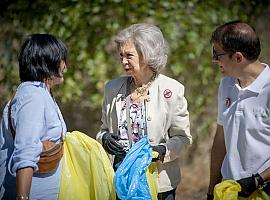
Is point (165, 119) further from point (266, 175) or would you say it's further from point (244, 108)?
point (266, 175)

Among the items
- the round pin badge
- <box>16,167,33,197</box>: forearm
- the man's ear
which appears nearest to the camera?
<box>16,167,33,197</box>: forearm

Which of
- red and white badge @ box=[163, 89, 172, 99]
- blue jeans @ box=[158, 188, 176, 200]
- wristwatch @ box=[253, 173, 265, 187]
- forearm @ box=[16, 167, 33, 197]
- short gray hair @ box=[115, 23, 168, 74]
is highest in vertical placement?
short gray hair @ box=[115, 23, 168, 74]

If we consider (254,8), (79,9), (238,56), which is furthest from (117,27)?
(238,56)

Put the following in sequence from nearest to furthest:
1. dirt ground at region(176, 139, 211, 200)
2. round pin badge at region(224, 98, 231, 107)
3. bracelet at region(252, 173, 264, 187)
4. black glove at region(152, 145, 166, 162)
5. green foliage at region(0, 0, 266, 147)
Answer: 1. bracelet at region(252, 173, 264, 187)
2. round pin badge at region(224, 98, 231, 107)
3. black glove at region(152, 145, 166, 162)
4. green foliage at region(0, 0, 266, 147)
5. dirt ground at region(176, 139, 211, 200)

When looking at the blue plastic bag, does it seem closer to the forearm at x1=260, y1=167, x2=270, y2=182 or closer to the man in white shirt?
the man in white shirt

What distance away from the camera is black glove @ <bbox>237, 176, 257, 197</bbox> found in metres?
3.32

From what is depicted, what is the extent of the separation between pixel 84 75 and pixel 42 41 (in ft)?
9.97

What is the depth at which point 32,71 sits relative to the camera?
3283 mm

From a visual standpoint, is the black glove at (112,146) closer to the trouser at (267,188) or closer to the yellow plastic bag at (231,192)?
the yellow plastic bag at (231,192)

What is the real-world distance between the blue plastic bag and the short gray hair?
437mm

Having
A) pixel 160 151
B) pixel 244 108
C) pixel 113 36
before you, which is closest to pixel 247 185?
pixel 244 108

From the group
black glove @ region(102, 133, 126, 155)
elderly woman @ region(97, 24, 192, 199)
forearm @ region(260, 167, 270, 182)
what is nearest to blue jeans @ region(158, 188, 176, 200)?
elderly woman @ region(97, 24, 192, 199)

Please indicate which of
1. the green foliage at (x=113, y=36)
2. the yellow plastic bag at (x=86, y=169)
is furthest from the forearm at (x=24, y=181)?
the green foliage at (x=113, y=36)

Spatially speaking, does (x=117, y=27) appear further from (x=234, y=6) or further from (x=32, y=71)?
(x=32, y=71)
